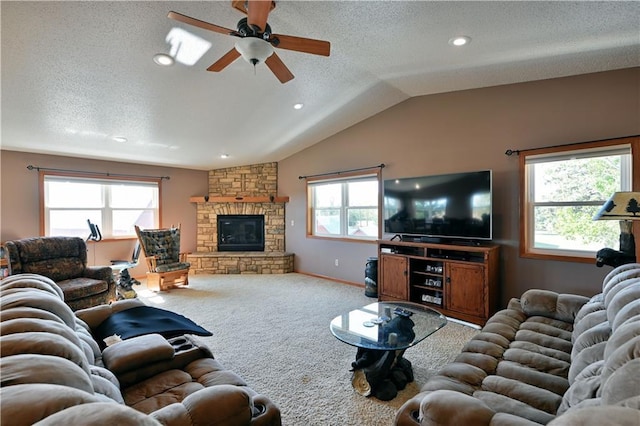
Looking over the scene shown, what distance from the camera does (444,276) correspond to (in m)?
3.87

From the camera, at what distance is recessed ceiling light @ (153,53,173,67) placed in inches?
117

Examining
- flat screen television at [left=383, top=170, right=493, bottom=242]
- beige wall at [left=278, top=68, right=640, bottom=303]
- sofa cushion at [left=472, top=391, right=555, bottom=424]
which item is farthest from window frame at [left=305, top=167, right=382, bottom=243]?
sofa cushion at [left=472, top=391, right=555, bottom=424]

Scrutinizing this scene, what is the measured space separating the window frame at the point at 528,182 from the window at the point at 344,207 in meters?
2.09

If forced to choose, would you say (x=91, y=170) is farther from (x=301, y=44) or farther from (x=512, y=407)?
(x=512, y=407)

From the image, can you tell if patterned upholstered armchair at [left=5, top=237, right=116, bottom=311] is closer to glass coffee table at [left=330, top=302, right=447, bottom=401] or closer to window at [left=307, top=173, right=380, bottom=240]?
glass coffee table at [left=330, top=302, right=447, bottom=401]

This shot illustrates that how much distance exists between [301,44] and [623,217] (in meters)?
2.84

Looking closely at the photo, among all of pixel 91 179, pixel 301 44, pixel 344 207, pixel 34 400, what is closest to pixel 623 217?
pixel 301 44

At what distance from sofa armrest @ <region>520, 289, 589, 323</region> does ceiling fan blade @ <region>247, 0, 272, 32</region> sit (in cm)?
302

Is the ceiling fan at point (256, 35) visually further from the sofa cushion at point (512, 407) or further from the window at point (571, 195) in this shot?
the window at point (571, 195)

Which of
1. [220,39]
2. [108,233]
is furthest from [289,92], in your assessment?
[108,233]

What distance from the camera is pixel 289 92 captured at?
13.2 ft

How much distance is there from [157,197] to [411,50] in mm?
5668

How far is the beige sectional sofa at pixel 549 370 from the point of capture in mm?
940

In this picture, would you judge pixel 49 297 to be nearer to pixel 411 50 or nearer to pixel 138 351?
pixel 138 351
